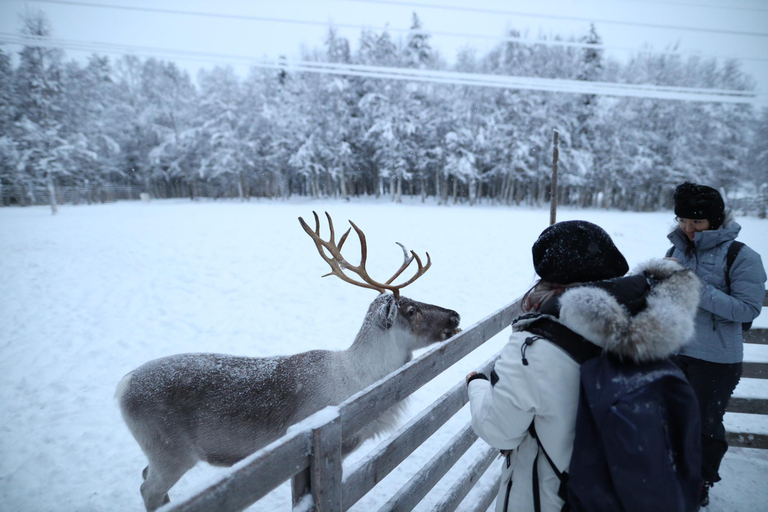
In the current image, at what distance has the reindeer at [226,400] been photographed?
9.21 ft

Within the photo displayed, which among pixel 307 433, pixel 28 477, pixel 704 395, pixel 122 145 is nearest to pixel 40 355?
pixel 28 477

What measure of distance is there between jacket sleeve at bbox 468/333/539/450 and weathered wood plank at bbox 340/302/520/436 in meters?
0.54

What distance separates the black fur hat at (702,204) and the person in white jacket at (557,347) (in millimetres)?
1542

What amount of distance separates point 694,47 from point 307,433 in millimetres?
37974

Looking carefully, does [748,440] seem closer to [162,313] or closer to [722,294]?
[722,294]

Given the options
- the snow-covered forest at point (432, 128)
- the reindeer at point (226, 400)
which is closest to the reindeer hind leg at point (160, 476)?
the reindeer at point (226, 400)

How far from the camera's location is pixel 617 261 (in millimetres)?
1443

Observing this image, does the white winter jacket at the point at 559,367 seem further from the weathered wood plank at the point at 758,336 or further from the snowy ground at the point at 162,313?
the weathered wood plank at the point at 758,336

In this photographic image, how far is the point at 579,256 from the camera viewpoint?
1397mm

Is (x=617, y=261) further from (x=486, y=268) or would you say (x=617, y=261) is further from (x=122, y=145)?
(x=122, y=145)

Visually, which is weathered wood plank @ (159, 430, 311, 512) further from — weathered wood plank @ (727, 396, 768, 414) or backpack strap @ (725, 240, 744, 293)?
weathered wood plank @ (727, 396, 768, 414)

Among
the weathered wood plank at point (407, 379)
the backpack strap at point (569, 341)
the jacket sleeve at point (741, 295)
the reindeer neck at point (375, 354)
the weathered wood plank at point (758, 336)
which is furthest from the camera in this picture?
the weathered wood plank at point (758, 336)

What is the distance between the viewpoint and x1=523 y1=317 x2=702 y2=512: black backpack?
1092mm

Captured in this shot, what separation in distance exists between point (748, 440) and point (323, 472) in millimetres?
4649
